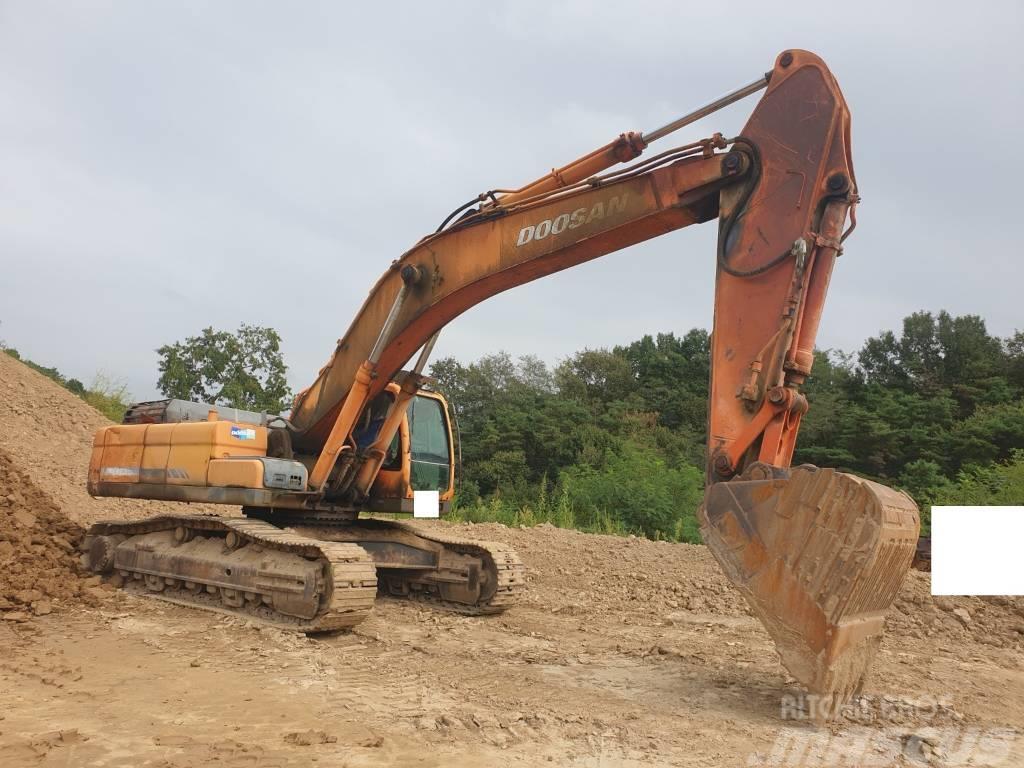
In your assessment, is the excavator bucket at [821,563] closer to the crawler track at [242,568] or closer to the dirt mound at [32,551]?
the crawler track at [242,568]

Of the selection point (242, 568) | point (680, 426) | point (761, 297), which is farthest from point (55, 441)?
point (680, 426)

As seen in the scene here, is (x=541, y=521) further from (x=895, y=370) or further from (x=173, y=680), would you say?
(x=895, y=370)

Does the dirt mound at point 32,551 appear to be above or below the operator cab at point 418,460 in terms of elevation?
below

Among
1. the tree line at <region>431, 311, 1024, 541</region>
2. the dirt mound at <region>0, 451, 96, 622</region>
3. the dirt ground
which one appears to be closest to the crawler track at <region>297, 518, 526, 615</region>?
the dirt ground

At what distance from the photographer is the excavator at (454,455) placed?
14.2ft

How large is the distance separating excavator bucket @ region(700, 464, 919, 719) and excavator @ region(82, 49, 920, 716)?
0.01 meters

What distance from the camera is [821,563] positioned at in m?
4.21

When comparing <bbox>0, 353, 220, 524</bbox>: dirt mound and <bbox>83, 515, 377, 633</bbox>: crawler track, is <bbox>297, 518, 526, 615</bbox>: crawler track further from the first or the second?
<bbox>0, 353, 220, 524</bbox>: dirt mound

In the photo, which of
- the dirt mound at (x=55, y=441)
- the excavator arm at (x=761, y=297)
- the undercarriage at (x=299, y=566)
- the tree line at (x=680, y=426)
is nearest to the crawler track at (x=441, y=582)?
the undercarriage at (x=299, y=566)

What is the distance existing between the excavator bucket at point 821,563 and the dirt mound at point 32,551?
18.8 feet

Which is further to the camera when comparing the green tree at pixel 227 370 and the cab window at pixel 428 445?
the green tree at pixel 227 370

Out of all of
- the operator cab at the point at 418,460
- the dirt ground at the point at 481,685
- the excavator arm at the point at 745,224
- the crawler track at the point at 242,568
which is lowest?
the dirt ground at the point at 481,685

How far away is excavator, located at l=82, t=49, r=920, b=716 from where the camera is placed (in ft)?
14.2

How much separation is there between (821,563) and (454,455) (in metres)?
5.40
